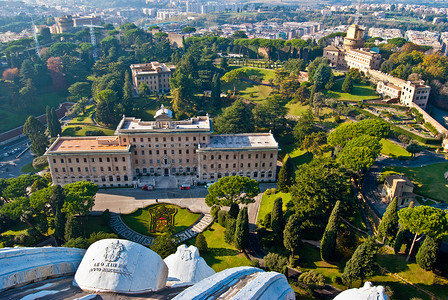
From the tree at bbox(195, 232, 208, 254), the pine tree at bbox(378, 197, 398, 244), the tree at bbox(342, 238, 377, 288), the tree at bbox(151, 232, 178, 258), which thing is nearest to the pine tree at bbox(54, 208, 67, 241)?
the tree at bbox(151, 232, 178, 258)

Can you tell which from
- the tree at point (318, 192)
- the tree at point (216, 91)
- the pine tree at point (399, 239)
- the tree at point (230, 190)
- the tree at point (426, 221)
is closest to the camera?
the tree at point (426, 221)

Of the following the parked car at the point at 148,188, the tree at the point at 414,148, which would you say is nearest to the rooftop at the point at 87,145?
the parked car at the point at 148,188

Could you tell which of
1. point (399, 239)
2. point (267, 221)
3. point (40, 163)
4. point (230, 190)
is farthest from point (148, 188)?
point (399, 239)

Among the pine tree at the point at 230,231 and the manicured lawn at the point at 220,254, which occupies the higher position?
the pine tree at the point at 230,231

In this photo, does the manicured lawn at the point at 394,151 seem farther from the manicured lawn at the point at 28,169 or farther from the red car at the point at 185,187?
the manicured lawn at the point at 28,169

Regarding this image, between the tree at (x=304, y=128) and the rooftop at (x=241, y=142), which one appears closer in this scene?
the rooftop at (x=241, y=142)

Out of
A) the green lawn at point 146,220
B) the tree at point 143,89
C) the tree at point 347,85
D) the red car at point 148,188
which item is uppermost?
the tree at point 347,85

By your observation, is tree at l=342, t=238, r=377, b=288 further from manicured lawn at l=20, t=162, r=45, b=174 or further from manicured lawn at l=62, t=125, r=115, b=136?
manicured lawn at l=62, t=125, r=115, b=136
